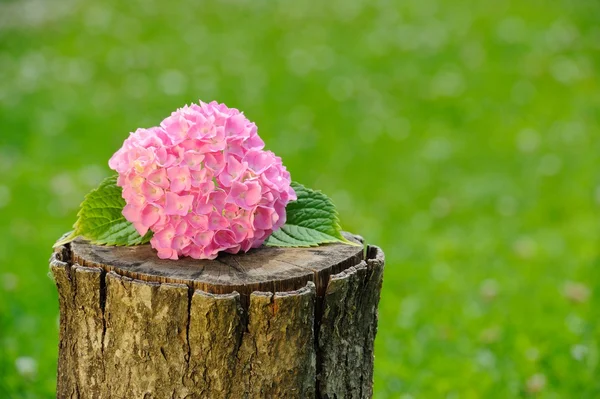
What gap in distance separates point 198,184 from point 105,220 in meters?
0.46

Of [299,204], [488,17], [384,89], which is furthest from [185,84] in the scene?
[299,204]

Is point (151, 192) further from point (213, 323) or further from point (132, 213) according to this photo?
point (213, 323)

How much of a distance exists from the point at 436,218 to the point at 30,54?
7158 millimetres

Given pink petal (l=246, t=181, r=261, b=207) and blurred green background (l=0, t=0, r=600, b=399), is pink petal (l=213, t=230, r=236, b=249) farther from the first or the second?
blurred green background (l=0, t=0, r=600, b=399)

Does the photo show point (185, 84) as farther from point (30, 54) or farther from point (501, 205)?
point (501, 205)

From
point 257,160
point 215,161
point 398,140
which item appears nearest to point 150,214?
point 215,161

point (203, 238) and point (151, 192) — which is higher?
point (151, 192)

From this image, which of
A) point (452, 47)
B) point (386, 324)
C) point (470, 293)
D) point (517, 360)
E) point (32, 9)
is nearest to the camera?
point (517, 360)

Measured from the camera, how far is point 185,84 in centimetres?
1019

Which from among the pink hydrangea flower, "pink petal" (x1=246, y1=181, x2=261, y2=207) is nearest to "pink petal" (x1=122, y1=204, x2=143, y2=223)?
the pink hydrangea flower

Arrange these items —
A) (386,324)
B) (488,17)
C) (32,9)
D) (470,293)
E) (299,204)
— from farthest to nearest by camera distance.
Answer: (32,9) → (488,17) → (470,293) → (386,324) → (299,204)

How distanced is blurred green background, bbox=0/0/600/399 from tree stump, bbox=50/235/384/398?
1.50m

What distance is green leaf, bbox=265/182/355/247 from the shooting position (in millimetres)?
3027

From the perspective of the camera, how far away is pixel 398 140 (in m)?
Result: 8.87
